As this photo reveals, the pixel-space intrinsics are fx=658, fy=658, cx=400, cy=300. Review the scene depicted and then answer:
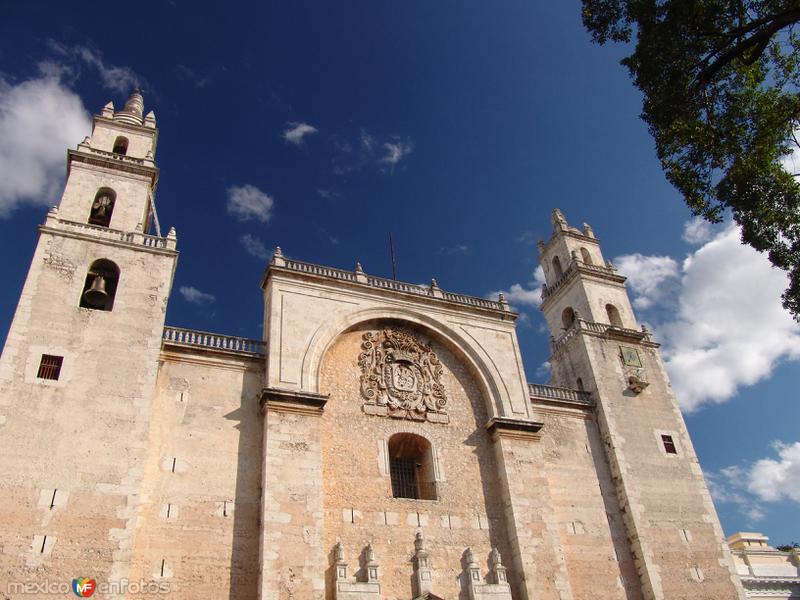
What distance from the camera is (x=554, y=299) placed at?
29.2m

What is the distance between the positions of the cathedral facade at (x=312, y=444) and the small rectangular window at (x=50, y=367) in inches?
2.0

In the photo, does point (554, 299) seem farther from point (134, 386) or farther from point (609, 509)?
point (134, 386)

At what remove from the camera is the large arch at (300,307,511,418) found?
20516 millimetres

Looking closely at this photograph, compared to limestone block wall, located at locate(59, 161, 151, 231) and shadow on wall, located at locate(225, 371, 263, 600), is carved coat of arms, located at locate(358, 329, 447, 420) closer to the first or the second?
shadow on wall, located at locate(225, 371, 263, 600)

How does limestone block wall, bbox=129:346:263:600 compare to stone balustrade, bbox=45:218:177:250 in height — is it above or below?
below

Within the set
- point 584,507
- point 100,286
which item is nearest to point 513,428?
point 584,507

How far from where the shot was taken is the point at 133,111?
25.2 m

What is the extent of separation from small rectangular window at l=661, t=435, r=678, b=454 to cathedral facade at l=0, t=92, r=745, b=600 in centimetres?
9

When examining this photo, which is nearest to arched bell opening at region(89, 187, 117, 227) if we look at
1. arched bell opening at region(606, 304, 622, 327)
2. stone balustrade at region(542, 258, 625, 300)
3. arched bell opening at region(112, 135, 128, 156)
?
arched bell opening at region(112, 135, 128, 156)

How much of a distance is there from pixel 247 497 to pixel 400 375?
21.2 ft

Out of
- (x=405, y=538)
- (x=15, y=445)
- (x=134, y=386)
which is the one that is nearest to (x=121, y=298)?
(x=134, y=386)

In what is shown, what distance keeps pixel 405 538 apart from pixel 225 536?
4.92 metres

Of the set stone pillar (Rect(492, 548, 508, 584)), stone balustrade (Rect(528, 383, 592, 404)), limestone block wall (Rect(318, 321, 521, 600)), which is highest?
stone balustrade (Rect(528, 383, 592, 404))

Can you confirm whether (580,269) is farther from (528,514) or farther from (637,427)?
(528,514)
